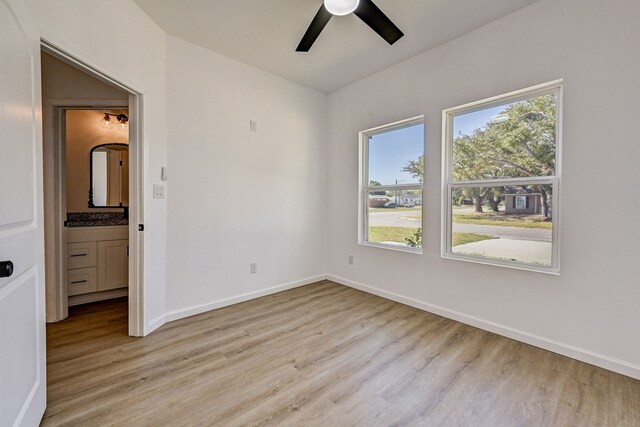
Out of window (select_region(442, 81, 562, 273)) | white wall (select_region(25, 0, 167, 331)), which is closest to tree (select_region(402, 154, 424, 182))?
window (select_region(442, 81, 562, 273))

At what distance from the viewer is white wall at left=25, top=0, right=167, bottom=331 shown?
64.6 inches

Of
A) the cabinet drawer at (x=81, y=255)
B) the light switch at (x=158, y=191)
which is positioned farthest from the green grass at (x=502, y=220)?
the cabinet drawer at (x=81, y=255)

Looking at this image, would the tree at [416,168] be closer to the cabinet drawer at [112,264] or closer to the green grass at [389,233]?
the green grass at [389,233]

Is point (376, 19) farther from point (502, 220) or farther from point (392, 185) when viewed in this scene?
point (502, 220)

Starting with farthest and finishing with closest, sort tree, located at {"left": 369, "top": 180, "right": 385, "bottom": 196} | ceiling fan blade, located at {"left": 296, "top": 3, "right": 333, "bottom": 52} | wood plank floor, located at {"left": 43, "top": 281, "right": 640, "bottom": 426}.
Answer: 1. tree, located at {"left": 369, "top": 180, "right": 385, "bottom": 196}
2. ceiling fan blade, located at {"left": 296, "top": 3, "right": 333, "bottom": 52}
3. wood plank floor, located at {"left": 43, "top": 281, "right": 640, "bottom": 426}

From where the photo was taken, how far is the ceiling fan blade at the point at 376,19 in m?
1.82

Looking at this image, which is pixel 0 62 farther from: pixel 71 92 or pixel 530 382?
pixel 530 382

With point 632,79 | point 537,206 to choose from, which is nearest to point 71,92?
point 537,206

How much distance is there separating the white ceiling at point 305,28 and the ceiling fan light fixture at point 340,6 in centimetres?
47

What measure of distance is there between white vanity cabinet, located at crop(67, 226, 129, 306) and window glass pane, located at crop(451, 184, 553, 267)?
3776 millimetres

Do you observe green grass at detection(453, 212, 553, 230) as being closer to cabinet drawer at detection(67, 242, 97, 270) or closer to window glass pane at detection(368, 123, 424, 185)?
window glass pane at detection(368, 123, 424, 185)

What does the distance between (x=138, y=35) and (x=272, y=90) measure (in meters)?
1.46

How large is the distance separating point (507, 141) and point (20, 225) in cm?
330

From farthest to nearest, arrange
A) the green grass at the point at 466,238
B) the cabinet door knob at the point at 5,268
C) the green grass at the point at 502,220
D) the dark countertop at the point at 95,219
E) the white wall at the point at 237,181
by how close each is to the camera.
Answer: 1. the dark countertop at the point at 95,219
2. the white wall at the point at 237,181
3. the green grass at the point at 466,238
4. the green grass at the point at 502,220
5. the cabinet door knob at the point at 5,268
